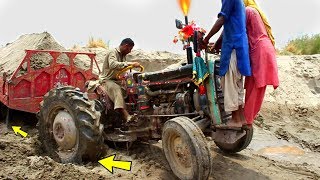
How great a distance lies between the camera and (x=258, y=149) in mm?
7703

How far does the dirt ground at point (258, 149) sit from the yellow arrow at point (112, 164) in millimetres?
83

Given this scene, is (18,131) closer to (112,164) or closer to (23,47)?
(112,164)

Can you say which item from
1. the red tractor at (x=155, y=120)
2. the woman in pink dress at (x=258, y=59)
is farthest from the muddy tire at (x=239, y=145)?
the woman in pink dress at (x=258, y=59)

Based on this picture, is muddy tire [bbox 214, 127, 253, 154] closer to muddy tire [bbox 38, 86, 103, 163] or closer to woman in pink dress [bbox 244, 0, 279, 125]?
woman in pink dress [bbox 244, 0, 279, 125]

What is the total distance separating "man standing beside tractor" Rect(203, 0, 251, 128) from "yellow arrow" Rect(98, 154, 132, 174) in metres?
1.72

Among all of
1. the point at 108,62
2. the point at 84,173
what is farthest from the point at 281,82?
the point at 84,173

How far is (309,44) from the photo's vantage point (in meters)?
17.8

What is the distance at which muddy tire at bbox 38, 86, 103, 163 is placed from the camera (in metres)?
5.72

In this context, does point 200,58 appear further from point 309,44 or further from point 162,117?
point 309,44

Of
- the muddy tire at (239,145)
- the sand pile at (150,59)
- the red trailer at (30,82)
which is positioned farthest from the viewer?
the sand pile at (150,59)

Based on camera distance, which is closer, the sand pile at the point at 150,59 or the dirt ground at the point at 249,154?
the dirt ground at the point at 249,154

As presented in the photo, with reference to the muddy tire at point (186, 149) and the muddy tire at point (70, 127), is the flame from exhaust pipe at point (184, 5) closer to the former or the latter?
the muddy tire at point (186, 149)

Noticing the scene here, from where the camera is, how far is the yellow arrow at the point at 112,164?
5668 mm

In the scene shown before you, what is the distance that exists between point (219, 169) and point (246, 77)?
1.37m
